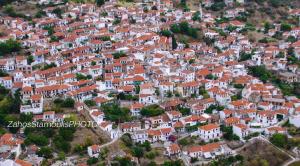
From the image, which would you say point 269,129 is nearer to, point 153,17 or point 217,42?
point 217,42

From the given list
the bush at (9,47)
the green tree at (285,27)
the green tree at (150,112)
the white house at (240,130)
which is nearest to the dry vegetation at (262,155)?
the white house at (240,130)

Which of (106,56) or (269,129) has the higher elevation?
(106,56)

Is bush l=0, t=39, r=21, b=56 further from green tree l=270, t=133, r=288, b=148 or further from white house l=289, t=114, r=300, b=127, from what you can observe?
white house l=289, t=114, r=300, b=127

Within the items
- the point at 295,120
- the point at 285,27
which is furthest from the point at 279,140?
the point at 285,27

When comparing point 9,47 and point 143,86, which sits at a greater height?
point 9,47

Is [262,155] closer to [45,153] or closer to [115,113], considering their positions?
Result: [115,113]

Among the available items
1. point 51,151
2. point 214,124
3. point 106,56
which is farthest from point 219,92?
point 51,151

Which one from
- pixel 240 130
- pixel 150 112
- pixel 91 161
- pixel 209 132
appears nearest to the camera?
pixel 91 161

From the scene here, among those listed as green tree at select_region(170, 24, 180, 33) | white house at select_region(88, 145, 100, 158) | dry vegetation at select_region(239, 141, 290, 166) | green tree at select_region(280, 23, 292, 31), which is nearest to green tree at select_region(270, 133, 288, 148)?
dry vegetation at select_region(239, 141, 290, 166)
